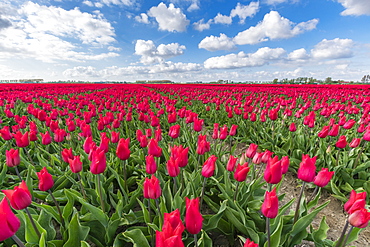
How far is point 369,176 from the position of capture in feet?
11.6

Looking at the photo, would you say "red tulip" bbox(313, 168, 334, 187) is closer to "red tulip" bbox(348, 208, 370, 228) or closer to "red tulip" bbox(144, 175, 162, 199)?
"red tulip" bbox(348, 208, 370, 228)

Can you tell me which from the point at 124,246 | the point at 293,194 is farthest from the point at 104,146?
the point at 293,194

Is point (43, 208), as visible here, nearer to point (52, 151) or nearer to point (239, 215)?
point (239, 215)

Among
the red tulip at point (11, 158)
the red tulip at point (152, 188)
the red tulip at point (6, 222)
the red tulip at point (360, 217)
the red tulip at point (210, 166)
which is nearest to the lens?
the red tulip at point (6, 222)

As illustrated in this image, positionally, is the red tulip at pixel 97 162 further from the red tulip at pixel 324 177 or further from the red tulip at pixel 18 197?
the red tulip at pixel 324 177

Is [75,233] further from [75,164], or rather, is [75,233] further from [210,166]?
[210,166]

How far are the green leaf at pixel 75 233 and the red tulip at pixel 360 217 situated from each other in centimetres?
220

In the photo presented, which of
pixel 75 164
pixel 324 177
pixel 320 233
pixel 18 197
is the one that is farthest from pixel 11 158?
pixel 320 233

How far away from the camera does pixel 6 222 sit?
114 cm

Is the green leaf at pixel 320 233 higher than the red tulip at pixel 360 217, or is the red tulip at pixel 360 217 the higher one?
the red tulip at pixel 360 217

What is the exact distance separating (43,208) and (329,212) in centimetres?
397

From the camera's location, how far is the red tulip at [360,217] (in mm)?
1377

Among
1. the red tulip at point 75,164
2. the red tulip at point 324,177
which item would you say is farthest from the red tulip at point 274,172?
the red tulip at point 75,164

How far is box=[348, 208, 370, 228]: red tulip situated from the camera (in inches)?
54.2
